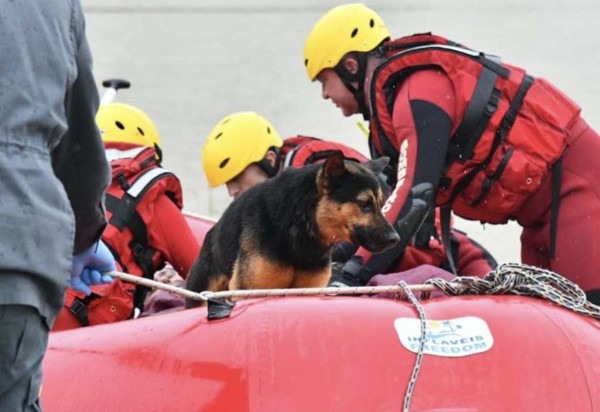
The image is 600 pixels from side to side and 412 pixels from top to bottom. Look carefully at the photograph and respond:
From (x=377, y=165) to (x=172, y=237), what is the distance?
2.52ft

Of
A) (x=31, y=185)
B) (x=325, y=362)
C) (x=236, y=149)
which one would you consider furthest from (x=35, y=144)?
(x=236, y=149)

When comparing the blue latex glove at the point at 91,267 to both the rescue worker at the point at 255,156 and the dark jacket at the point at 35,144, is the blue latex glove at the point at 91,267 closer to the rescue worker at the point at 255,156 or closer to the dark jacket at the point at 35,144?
the dark jacket at the point at 35,144

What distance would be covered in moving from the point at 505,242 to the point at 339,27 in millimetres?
2837

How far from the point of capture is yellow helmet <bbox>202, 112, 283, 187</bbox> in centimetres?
412

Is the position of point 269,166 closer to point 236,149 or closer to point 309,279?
point 236,149

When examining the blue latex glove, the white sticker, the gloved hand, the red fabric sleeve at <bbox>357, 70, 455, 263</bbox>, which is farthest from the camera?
the gloved hand

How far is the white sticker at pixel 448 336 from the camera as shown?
2.43m

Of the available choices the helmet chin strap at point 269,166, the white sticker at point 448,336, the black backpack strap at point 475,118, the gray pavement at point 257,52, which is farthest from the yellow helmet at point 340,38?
the gray pavement at point 257,52

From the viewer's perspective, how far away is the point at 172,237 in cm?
378

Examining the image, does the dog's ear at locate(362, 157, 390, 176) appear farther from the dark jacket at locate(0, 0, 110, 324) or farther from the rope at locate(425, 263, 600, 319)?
the dark jacket at locate(0, 0, 110, 324)

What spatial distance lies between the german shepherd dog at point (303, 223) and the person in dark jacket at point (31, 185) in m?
1.68

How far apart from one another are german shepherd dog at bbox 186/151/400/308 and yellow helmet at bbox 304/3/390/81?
0.36 meters

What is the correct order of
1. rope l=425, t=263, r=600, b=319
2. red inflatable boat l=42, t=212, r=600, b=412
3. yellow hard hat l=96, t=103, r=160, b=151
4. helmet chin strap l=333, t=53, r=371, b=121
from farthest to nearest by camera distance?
yellow hard hat l=96, t=103, r=160, b=151, helmet chin strap l=333, t=53, r=371, b=121, rope l=425, t=263, r=600, b=319, red inflatable boat l=42, t=212, r=600, b=412

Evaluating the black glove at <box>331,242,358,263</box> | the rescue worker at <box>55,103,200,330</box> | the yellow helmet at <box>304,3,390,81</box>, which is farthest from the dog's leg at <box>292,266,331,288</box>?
the yellow helmet at <box>304,3,390,81</box>
